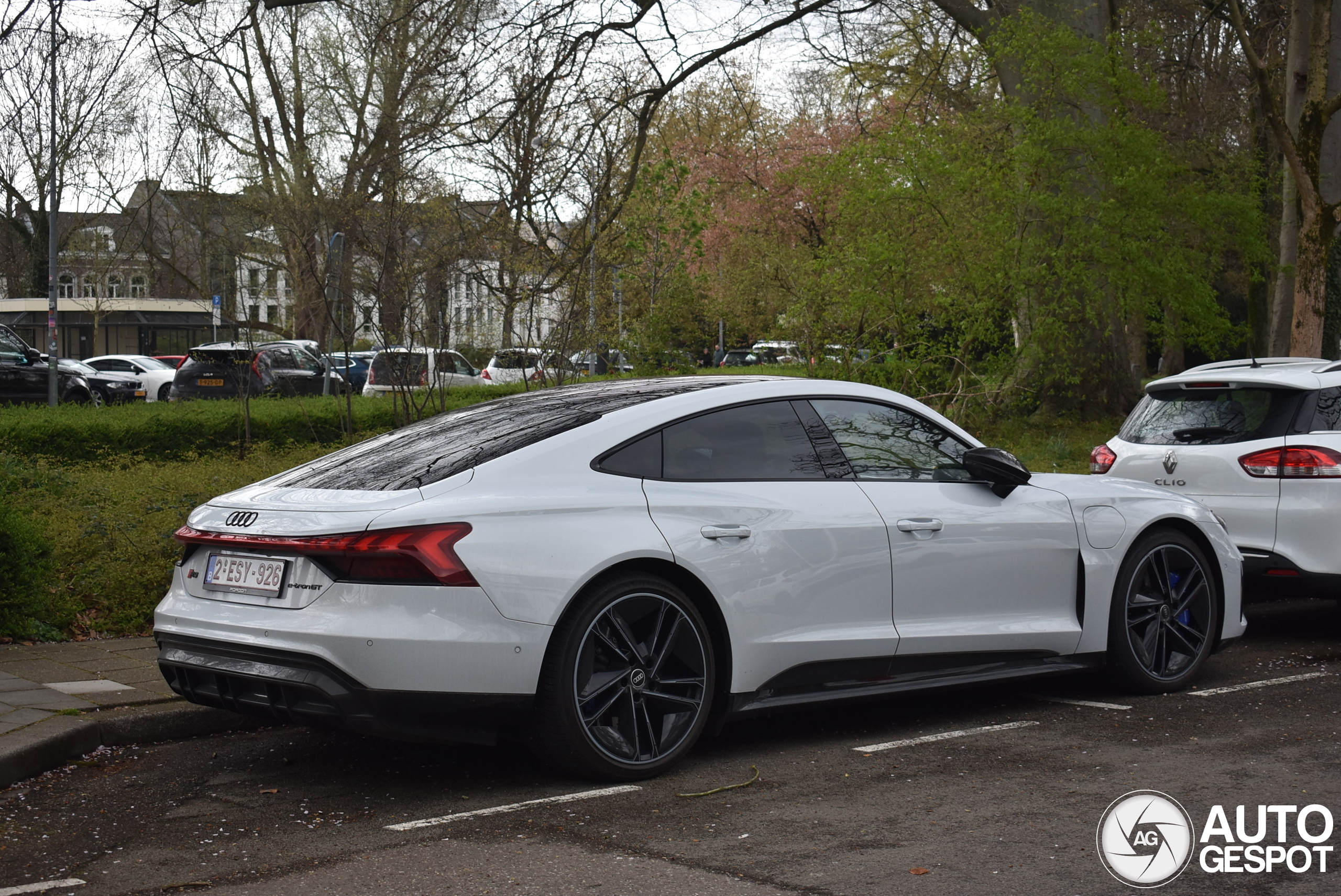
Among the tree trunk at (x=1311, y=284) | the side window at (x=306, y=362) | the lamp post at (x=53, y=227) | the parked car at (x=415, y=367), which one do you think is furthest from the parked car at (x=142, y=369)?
the tree trunk at (x=1311, y=284)

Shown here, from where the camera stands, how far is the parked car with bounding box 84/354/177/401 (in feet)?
131

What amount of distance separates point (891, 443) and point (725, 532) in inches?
45.9

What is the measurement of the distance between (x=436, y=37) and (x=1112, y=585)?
9.02 metres

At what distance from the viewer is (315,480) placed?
5.45 metres

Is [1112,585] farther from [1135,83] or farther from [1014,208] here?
[1135,83]

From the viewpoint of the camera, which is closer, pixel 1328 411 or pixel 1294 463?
pixel 1294 463

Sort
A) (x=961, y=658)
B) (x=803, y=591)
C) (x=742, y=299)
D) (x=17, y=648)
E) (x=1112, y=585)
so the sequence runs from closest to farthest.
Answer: (x=803, y=591) < (x=961, y=658) < (x=1112, y=585) < (x=17, y=648) < (x=742, y=299)

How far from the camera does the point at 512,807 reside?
4.96m

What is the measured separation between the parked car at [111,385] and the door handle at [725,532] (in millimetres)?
32288

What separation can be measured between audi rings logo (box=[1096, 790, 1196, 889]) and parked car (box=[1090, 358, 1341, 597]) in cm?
342

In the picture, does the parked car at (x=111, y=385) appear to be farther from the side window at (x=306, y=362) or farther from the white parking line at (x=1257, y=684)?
the white parking line at (x=1257, y=684)

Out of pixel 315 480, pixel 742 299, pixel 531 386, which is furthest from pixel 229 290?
pixel 315 480

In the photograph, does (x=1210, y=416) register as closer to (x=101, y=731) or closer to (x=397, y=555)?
(x=397, y=555)

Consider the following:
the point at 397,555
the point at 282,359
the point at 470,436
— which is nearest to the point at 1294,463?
the point at 470,436
